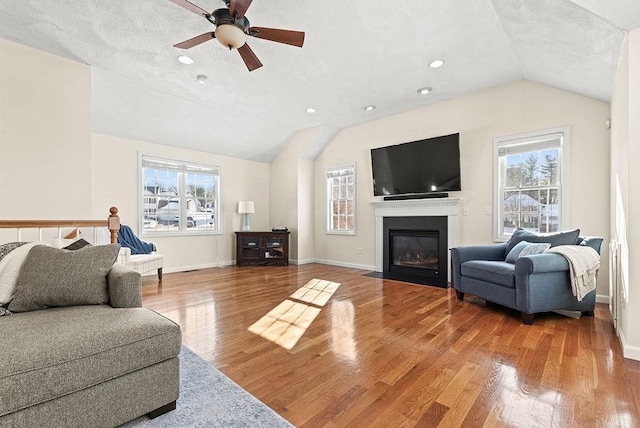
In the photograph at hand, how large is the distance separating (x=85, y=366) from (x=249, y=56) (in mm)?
2656

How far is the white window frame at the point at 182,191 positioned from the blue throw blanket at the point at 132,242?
0.41m

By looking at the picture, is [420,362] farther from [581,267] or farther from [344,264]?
[344,264]

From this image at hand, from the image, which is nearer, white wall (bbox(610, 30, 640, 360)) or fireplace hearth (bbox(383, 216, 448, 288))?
white wall (bbox(610, 30, 640, 360))

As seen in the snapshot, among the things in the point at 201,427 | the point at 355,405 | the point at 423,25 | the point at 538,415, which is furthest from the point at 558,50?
the point at 201,427

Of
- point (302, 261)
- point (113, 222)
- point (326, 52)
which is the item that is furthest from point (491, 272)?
point (302, 261)

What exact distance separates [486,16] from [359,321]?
10.5 ft

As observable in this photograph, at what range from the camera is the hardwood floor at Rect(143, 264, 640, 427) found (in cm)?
160

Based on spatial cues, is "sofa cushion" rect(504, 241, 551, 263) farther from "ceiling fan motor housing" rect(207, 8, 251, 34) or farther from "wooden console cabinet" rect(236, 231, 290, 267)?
"wooden console cabinet" rect(236, 231, 290, 267)

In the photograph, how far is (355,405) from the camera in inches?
65.4

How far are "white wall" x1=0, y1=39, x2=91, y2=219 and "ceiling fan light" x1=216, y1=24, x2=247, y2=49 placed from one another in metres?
2.48

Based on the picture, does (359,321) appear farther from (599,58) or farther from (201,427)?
(599,58)

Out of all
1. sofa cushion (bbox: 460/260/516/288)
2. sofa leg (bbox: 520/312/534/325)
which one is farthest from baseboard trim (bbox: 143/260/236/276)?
sofa leg (bbox: 520/312/534/325)

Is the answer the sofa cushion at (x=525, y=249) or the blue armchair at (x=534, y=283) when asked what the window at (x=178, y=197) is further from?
the sofa cushion at (x=525, y=249)

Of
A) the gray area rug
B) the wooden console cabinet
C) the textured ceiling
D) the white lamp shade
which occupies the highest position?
the textured ceiling
